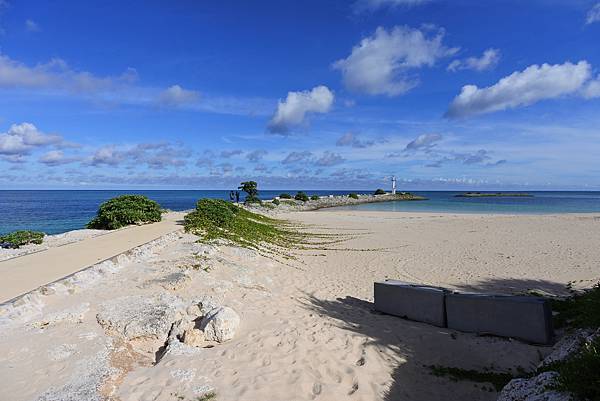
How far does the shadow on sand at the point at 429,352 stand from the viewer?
471 centimetres

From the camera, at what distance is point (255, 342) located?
19.6 ft

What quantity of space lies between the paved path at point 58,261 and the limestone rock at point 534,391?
8195 mm

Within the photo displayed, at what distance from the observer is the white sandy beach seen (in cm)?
466

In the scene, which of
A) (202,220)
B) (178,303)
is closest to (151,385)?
(178,303)

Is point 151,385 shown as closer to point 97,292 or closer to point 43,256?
point 97,292

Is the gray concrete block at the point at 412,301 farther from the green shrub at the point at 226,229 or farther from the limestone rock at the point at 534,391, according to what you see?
the green shrub at the point at 226,229

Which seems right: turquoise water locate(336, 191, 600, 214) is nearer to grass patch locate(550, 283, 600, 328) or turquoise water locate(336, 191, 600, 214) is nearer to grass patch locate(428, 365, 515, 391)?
grass patch locate(550, 283, 600, 328)

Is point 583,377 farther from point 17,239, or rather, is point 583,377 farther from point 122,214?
point 122,214

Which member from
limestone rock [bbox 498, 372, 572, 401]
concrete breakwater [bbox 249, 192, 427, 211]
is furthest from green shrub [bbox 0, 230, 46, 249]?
concrete breakwater [bbox 249, 192, 427, 211]

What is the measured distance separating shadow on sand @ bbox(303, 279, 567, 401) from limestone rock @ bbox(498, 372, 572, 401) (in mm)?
812

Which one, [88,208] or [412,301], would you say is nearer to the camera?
[412,301]

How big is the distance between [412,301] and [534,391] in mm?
3818

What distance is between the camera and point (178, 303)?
24.1ft

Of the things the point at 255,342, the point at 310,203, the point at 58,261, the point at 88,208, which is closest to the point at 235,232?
the point at 58,261
